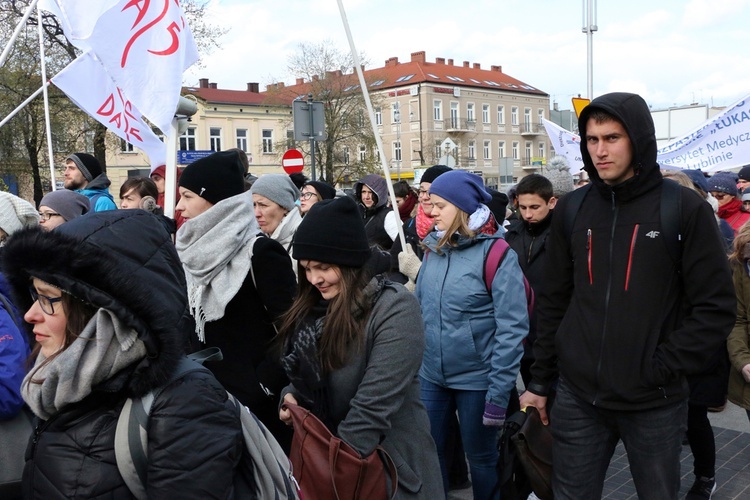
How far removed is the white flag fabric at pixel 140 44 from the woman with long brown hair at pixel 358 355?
2.18 m

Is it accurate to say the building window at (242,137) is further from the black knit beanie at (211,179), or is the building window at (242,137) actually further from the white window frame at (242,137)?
the black knit beanie at (211,179)

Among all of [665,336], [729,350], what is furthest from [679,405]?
[729,350]

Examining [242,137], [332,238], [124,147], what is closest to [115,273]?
[332,238]

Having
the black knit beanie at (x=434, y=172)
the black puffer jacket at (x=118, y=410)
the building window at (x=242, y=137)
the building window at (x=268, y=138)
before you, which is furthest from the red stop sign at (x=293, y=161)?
the building window at (x=268, y=138)

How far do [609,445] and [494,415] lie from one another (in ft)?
2.09

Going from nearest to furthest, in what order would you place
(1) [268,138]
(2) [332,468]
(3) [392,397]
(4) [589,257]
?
(2) [332,468] → (3) [392,397] → (4) [589,257] → (1) [268,138]

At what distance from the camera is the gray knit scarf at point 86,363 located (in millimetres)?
1751

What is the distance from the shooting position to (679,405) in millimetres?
2965

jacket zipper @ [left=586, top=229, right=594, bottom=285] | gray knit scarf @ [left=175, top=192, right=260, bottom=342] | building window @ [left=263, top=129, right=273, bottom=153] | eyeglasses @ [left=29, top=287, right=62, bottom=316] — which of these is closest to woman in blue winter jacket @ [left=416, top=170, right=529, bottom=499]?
jacket zipper @ [left=586, top=229, right=594, bottom=285]

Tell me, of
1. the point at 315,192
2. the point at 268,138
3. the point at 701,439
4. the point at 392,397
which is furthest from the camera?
the point at 268,138

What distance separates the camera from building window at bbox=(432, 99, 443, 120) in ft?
227

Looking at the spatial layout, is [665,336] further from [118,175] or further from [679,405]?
[118,175]

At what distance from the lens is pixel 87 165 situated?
683cm

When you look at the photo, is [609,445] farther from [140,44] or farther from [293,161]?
[293,161]
